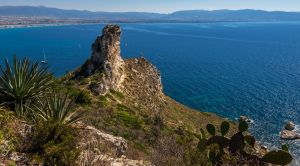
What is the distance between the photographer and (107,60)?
54.4 meters

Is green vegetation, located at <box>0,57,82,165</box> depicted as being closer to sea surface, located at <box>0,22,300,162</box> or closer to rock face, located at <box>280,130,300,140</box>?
sea surface, located at <box>0,22,300,162</box>

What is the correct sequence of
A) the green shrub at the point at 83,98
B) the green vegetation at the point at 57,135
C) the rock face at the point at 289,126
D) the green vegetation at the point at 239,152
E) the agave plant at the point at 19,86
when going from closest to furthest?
the green vegetation at the point at 57,135 < the green vegetation at the point at 239,152 < the agave plant at the point at 19,86 < the green shrub at the point at 83,98 < the rock face at the point at 289,126

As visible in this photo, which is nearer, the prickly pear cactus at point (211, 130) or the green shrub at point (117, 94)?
the prickly pear cactus at point (211, 130)

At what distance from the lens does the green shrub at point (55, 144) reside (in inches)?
579

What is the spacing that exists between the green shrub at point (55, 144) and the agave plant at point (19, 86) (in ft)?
15.3

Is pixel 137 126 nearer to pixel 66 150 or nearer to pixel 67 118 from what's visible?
pixel 67 118

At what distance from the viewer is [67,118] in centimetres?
2117

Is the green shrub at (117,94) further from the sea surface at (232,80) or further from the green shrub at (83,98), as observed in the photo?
the sea surface at (232,80)

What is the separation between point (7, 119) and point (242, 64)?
150569 millimetres

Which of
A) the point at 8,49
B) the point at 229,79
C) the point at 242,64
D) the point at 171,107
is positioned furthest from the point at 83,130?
the point at 8,49

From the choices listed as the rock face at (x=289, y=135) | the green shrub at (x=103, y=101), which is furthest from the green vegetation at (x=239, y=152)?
the rock face at (x=289, y=135)

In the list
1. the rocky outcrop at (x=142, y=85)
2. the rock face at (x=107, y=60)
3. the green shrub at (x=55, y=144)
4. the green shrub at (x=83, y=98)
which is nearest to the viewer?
the green shrub at (x=55, y=144)

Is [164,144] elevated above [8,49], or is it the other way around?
[164,144]

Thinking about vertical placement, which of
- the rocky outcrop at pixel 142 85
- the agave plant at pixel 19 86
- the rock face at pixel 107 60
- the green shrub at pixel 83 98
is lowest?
the rocky outcrop at pixel 142 85
